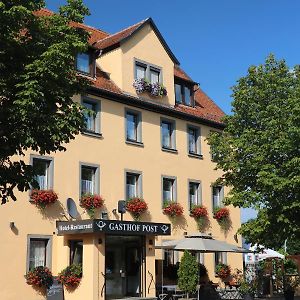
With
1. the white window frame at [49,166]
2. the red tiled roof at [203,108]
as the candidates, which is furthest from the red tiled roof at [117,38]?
the white window frame at [49,166]

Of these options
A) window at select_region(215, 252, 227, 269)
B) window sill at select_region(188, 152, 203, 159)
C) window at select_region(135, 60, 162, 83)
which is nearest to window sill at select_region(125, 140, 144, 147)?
window at select_region(135, 60, 162, 83)

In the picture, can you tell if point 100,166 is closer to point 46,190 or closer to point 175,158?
point 46,190

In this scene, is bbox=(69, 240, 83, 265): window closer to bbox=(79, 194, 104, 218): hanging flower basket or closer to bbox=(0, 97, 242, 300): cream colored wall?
bbox=(0, 97, 242, 300): cream colored wall

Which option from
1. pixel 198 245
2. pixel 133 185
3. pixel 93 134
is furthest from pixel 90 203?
pixel 198 245

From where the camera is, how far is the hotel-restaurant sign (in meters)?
20.2

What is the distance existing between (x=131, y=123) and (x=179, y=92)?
4372 millimetres

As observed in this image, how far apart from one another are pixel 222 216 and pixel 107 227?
9.80 meters

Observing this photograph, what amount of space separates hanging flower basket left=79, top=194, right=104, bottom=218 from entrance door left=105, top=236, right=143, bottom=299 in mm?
1269

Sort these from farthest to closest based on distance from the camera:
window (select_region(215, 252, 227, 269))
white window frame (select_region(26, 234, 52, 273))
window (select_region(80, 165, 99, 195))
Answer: window (select_region(215, 252, 227, 269)) → window (select_region(80, 165, 99, 195)) → white window frame (select_region(26, 234, 52, 273))

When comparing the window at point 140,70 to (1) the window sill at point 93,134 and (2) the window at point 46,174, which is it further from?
(2) the window at point 46,174

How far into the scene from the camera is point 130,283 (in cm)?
2322

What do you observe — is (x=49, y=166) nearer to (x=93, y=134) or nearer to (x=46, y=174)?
(x=46, y=174)

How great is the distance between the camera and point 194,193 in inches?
1115

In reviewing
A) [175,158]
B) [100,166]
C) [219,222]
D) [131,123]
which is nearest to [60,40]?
[100,166]
